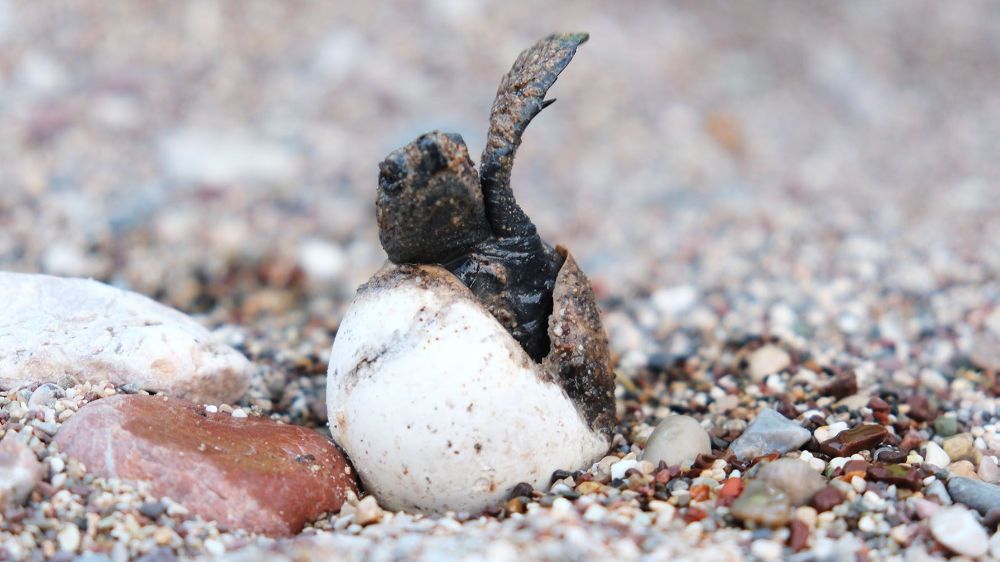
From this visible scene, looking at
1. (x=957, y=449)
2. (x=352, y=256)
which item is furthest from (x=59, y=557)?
(x=352, y=256)

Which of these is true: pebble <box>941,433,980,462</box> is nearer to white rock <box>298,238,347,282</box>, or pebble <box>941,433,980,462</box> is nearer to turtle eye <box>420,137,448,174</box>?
turtle eye <box>420,137,448,174</box>

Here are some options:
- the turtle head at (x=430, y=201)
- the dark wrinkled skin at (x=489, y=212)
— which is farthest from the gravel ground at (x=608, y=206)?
the turtle head at (x=430, y=201)

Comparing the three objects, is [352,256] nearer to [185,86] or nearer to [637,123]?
[185,86]

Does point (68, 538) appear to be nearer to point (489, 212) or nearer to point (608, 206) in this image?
point (489, 212)

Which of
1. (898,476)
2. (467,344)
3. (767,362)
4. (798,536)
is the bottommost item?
(798,536)

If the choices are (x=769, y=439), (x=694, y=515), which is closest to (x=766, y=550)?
(x=694, y=515)

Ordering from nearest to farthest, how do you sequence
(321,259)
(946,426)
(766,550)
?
(766,550) → (946,426) → (321,259)
